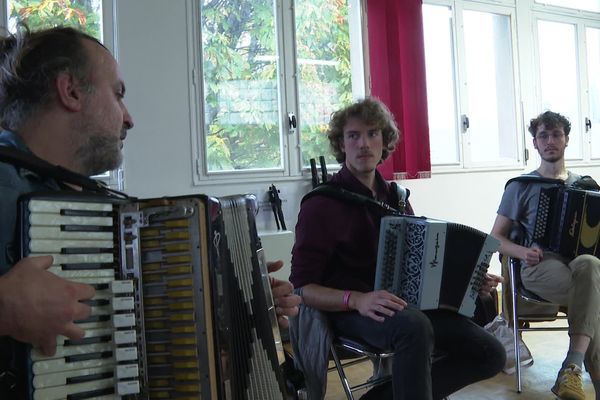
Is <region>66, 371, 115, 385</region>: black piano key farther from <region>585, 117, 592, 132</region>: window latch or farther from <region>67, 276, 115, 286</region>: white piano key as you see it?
<region>585, 117, 592, 132</region>: window latch

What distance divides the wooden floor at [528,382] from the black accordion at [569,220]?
0.65 metres

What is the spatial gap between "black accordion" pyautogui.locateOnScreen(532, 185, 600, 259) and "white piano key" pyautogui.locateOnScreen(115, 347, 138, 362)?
208 centimetres

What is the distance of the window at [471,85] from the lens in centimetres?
446

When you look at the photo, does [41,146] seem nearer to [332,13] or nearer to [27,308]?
[27,308]

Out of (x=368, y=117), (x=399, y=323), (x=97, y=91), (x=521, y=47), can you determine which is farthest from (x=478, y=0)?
(x=97, y=91)

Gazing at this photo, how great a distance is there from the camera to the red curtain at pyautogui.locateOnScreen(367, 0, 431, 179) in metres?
4.01

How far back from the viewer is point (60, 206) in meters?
0.92

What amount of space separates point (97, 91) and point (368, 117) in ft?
4.00

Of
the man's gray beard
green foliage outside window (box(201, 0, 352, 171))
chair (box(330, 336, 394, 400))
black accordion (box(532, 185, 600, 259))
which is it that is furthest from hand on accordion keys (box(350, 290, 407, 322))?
green foliage outside window (box(201, 0, 352, 171))

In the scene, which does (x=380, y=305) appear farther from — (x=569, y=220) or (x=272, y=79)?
(x=272, y=79)

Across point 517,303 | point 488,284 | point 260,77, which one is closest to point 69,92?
point 488,284

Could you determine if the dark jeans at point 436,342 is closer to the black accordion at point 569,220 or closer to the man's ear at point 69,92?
the black accordion at point 569,220

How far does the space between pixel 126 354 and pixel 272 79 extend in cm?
299

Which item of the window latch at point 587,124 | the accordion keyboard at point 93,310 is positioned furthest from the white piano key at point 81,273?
the window latch at point 587,124
